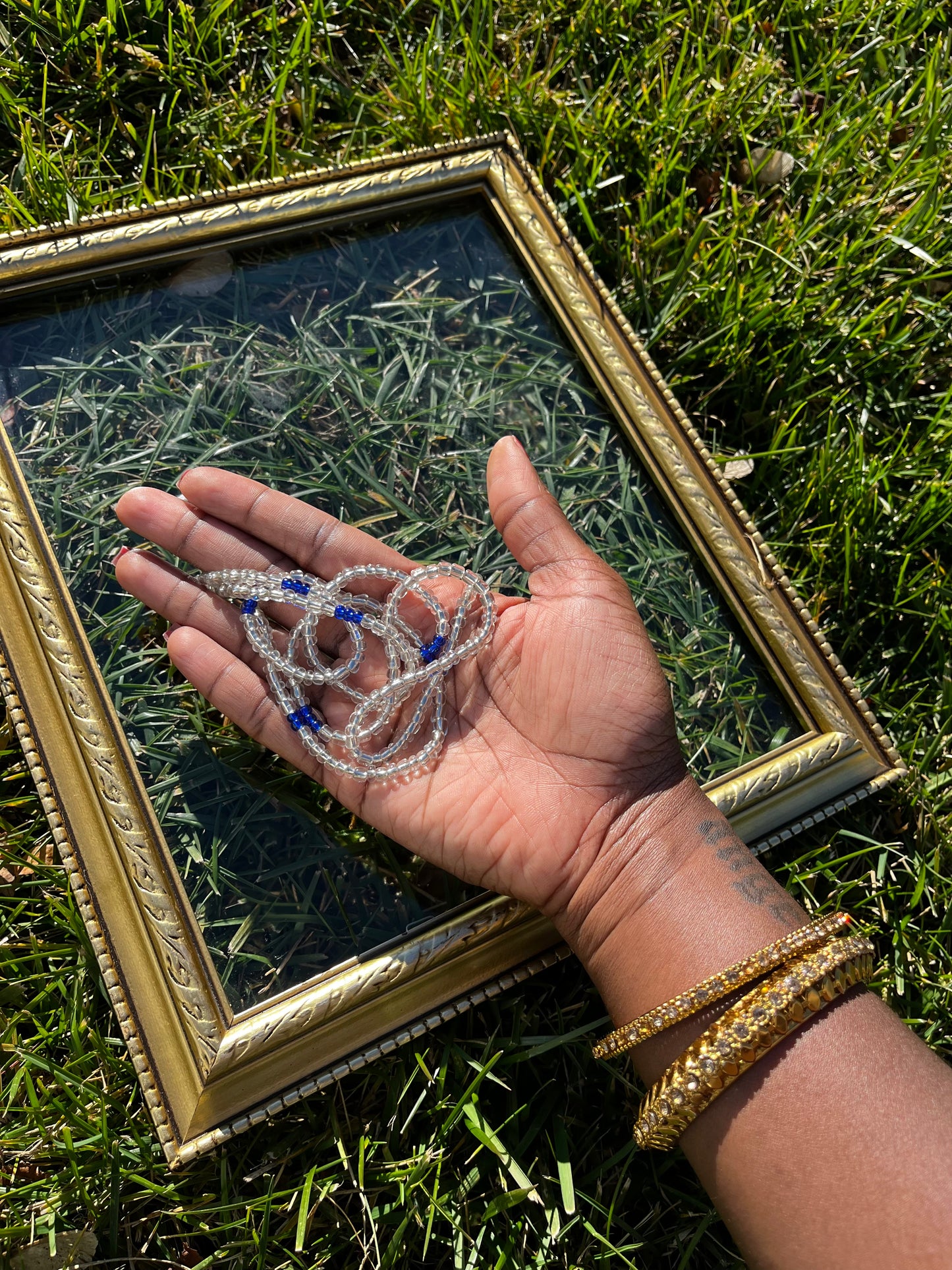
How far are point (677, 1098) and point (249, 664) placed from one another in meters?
1.33

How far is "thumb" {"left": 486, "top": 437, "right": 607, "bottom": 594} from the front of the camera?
2.10 m

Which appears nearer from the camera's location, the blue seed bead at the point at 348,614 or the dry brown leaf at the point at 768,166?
the blue seed bead at the point at 348,614

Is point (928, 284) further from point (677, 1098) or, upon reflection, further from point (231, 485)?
point (677, 1098)

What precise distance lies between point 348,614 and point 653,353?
1.42m

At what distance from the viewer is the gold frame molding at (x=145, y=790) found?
1.94 meters

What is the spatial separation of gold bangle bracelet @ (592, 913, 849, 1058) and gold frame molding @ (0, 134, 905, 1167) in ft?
1.06

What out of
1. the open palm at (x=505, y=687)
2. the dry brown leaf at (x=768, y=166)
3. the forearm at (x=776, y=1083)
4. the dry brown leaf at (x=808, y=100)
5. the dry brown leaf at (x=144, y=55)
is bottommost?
the forearm at (x=776, y=1083)

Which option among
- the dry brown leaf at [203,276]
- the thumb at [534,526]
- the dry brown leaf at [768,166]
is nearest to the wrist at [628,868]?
the thumb at [534,526]

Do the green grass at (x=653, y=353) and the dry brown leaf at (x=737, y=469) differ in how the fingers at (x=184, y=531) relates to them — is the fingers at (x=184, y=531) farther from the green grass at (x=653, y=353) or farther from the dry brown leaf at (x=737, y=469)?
the dry brown leaf at (x=737, y=469)

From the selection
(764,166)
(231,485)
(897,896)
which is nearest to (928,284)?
(764,166)

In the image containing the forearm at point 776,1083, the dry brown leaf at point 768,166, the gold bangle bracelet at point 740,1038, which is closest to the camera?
the forearm at point 776,1083

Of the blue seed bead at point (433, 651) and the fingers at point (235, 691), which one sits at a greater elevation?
the fingers at point (235, 691)

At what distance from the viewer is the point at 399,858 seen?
2.17 metres

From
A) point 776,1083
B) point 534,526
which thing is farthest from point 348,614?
point 776,1083
